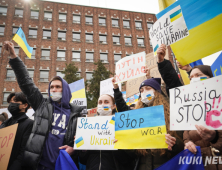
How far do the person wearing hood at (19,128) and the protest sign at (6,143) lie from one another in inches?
2.7

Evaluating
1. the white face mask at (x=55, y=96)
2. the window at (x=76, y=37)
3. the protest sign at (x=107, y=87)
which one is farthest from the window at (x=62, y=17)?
the white face mask at (x=55, y=96)

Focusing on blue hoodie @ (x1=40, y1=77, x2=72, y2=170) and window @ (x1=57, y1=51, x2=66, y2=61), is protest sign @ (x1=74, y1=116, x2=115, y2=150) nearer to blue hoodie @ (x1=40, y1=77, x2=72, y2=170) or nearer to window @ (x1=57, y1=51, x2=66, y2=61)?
blue hoodie @ (x1=40, y1=77, x2=72, y2=170)

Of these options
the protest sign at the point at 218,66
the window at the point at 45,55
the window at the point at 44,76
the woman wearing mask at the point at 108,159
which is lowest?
the woman wearing mask at the point at 108,159

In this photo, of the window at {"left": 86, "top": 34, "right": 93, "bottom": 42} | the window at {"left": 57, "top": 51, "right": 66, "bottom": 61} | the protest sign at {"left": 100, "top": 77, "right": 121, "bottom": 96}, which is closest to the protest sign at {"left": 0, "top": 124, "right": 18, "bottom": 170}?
the protest sign at {"left": 100, "top": 77, "right": 121, "bottom": 96}

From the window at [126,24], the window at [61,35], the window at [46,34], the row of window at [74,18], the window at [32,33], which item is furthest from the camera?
the window at [126,24]

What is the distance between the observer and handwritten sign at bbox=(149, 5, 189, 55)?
1875mm

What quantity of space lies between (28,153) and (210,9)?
99.2 inches

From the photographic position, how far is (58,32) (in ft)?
69.8

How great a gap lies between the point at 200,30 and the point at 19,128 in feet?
8.16

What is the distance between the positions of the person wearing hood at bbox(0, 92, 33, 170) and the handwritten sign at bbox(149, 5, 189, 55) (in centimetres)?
207

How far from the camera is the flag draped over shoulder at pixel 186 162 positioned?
138 centimetres

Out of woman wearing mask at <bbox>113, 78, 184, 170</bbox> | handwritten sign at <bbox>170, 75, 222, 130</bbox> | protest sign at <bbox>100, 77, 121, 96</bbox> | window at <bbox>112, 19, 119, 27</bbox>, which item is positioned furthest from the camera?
window at <bbox>112, 19, 119, 27</bbox>

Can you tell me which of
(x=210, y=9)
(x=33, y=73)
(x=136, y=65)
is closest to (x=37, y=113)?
(x=136, y=65)

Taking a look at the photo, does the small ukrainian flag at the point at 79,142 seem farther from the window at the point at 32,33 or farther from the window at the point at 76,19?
the window at the point at 76,19
